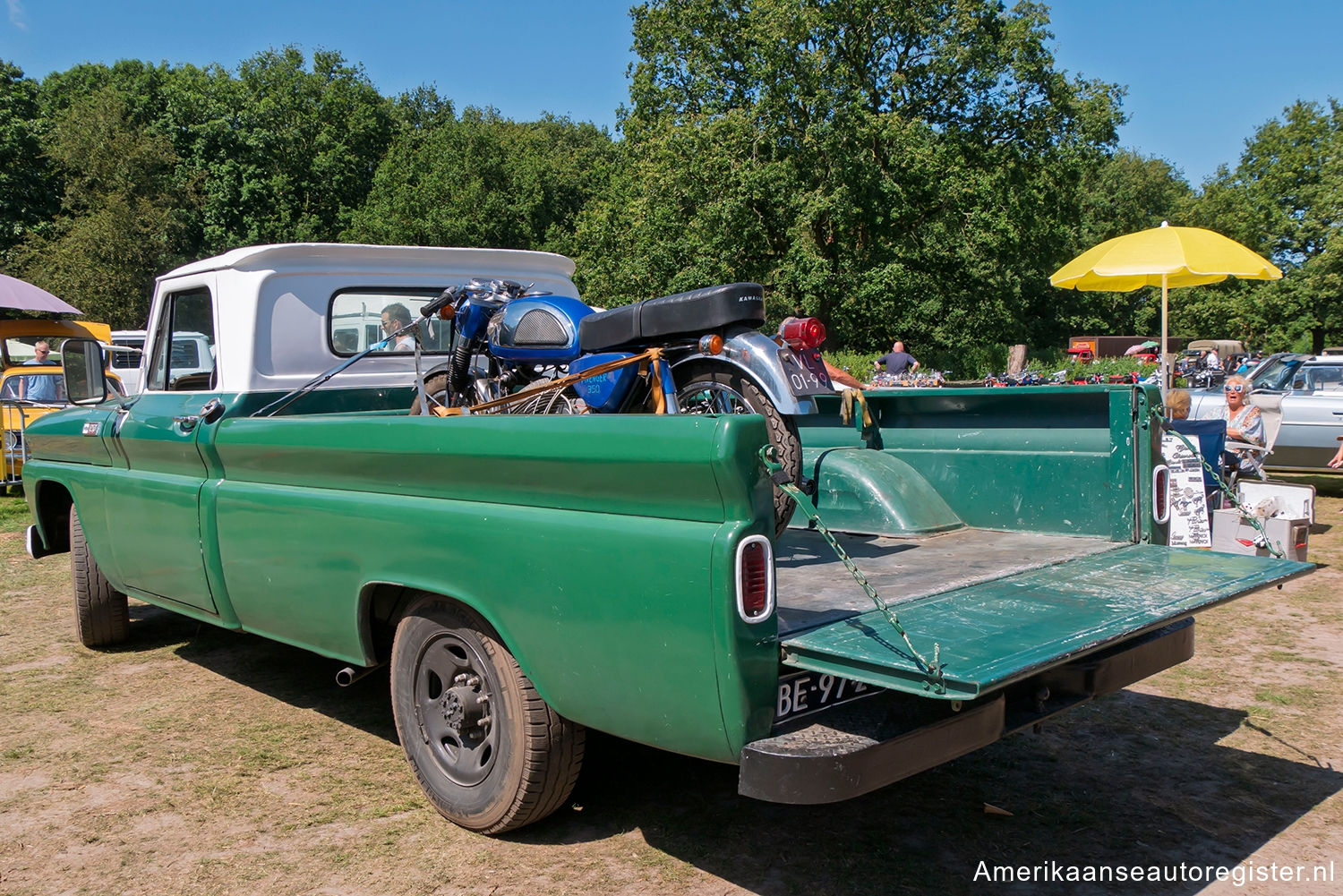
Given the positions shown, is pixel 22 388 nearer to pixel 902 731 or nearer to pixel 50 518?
pixel 50 518

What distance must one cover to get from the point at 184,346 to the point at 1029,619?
419 centimetres

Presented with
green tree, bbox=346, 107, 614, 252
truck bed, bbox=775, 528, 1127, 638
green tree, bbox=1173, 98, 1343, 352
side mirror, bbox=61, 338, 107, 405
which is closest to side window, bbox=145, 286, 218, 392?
side mirror, bbox=61, 338, 107, 405

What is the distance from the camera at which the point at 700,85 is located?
27.3 metres

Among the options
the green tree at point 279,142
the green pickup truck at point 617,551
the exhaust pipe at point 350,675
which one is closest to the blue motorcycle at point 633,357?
the green pickup truck at point 617,551

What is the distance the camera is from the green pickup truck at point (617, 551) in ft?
8.38

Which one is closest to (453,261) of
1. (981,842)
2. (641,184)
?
(981,842)

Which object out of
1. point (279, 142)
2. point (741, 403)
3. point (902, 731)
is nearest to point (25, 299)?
Answer: point (741, 403)

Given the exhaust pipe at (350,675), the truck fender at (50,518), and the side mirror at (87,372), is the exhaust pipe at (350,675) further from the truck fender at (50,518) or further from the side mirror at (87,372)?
the truck fender at (50,518)

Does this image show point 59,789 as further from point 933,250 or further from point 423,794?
point 933,250

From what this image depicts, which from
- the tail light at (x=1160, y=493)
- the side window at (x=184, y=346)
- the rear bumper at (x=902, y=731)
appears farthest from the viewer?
the side window at (x=184, y=346)

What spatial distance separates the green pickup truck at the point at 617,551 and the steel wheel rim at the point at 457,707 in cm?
1

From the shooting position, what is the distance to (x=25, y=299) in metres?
13.8

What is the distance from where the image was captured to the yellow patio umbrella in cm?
1009

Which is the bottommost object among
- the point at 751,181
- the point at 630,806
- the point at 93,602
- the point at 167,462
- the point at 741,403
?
the point at 630,806
